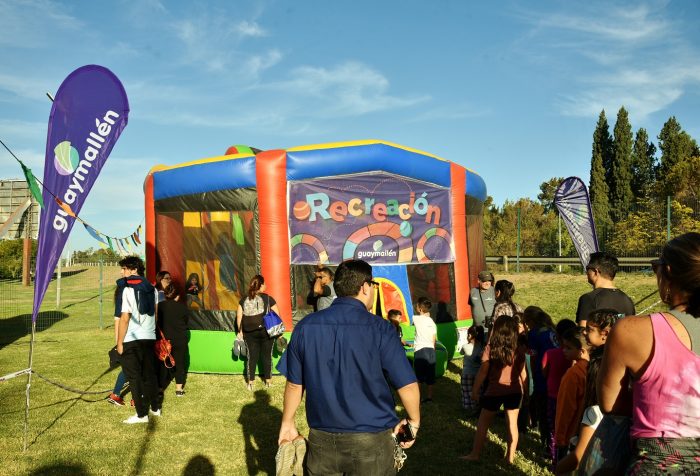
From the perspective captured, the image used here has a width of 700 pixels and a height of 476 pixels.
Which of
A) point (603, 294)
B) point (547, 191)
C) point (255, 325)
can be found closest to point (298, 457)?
point (603, 294)

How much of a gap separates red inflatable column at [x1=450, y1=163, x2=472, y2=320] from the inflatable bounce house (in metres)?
0.36

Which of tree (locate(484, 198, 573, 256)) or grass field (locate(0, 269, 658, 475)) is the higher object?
tree (locate(484, 198, 573, 256))

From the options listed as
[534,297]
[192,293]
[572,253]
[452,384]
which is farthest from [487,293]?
[572,253]

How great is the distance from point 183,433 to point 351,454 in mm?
4139

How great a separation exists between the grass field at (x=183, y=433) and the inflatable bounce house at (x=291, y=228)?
1199mm

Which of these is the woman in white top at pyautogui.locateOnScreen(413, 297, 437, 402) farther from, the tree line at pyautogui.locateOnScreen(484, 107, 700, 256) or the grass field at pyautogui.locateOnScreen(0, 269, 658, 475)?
the tree line at pyautogui.locateOnScreen(484, 107, 700, 256)

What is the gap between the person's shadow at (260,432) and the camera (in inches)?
210

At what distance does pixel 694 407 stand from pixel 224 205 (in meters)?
7.97

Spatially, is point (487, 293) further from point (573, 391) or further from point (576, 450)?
point (576, 450)

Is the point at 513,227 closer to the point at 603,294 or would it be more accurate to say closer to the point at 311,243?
the point at 311,243

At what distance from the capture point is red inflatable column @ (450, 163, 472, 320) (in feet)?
32.6

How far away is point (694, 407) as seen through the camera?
2070mm

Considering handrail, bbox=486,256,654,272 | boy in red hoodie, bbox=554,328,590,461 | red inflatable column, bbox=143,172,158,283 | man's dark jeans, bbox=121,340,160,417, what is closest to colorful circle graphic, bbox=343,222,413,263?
red inflatable column, bbox=143,172,158,283

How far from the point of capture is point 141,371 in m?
6.51
